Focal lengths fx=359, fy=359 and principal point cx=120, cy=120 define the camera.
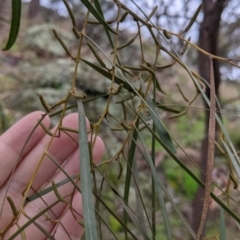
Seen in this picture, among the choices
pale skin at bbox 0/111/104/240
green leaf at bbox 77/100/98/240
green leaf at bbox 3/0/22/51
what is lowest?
pale skin at bbox 0/111/104/240

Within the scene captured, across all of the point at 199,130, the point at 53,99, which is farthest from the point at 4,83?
the point at 199,130

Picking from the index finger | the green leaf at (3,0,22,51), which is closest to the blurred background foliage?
the index finger

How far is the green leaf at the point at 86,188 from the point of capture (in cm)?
20

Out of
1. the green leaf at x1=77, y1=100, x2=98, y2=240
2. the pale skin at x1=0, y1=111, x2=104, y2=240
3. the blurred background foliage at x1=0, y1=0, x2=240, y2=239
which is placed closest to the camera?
the green leaf at x1=77, y1=100, x2=98, y2=240

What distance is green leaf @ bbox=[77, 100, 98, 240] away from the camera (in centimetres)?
20

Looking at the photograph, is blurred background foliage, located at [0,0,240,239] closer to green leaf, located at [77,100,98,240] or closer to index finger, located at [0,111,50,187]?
index finger, located at [0,111,50,187]

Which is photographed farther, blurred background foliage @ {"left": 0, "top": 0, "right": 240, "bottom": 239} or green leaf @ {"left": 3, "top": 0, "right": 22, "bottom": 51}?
blurred background foliage @ {"left": 0, "top": 0, "right": 240, "bottom": 239}

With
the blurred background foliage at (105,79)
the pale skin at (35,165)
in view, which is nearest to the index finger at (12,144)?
the pale skin at (35,165)

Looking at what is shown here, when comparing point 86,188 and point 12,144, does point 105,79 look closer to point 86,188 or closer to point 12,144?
point 12,144

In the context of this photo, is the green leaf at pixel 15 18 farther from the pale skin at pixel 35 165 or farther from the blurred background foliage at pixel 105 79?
the blurred background foliage at pixel 105 79

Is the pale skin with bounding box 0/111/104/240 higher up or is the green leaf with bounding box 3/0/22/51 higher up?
the green leaf with bounding box 3/0/22/51

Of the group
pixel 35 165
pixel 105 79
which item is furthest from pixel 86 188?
pixel 105 79

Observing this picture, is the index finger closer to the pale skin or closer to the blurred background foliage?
the pale skin

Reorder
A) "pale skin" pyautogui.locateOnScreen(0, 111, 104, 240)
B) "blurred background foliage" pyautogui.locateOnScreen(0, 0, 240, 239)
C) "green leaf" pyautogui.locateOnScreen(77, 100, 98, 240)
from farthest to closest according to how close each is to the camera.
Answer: "blurred background foliage" pyautogui.locateOnScreen(0, 0, 240, 239) < "pale skin" pyautogui.locateOnScreen(0, 111, 104, 240) < "green leaf" pyautogui.locateOnScreen(77, 100, 98, 240)
